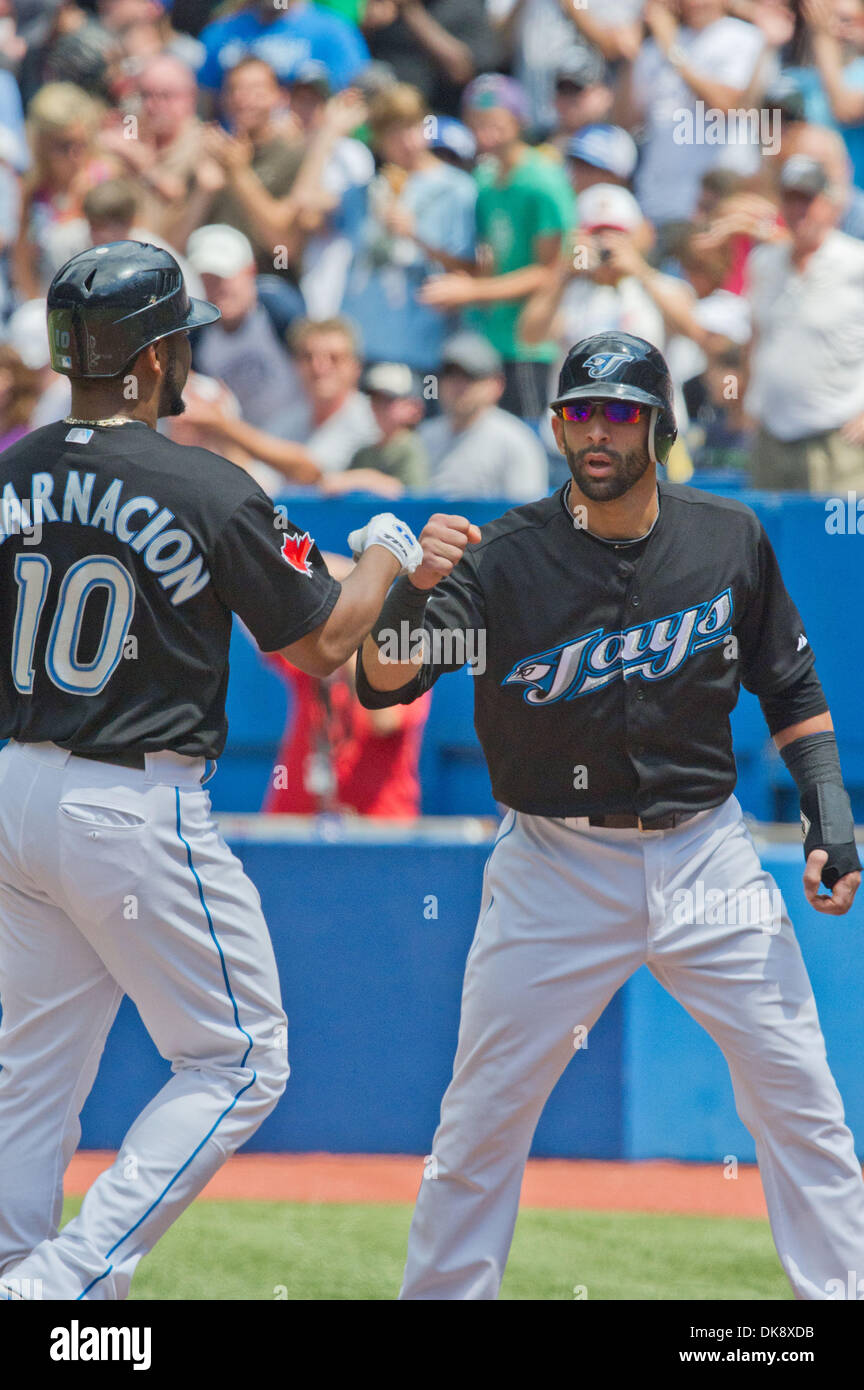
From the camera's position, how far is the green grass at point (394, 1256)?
15.0 feet

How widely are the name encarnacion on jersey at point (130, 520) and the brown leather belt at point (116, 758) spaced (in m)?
0.31

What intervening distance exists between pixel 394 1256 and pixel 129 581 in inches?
89.3

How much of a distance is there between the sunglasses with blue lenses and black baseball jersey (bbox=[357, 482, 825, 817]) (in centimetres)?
25

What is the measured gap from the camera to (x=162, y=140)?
10062mm

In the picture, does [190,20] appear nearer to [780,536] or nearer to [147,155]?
[147,155]

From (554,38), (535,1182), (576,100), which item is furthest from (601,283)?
(535,1182)

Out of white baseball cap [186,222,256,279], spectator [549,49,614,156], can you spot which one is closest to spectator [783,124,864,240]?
spectator [549,49,614,156]

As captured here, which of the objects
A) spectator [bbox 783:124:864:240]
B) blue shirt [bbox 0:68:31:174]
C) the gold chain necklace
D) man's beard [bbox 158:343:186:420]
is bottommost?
the gold chain necklace

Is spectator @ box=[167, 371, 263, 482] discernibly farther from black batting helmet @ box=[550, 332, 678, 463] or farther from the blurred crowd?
black batting helmet @ box=[550, 332, 678, 463]

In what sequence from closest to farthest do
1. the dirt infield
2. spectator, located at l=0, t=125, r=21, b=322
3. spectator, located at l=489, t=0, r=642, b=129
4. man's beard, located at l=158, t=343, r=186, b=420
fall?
man's beard, located at l=158, t=343, r=186, b=420
the dirt infield
spectator, located at l=489, t=0, r=642, b=129
spectator, located at l=0, t=125, r=21, b=322

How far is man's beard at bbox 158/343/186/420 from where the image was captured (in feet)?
12.1

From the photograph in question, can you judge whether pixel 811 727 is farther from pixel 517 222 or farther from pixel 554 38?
pixel 554 38

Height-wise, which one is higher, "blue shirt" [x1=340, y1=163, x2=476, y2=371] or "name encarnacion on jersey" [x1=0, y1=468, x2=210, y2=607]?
"blue shirt" [x1=340, y1=163, x2=476, y2=371]

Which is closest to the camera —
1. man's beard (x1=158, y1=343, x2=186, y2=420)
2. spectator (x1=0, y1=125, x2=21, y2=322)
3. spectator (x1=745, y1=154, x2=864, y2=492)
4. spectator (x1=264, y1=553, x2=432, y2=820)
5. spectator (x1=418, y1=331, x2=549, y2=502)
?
man's beard (x1=158, y1=343, x2=186, y2=420)
